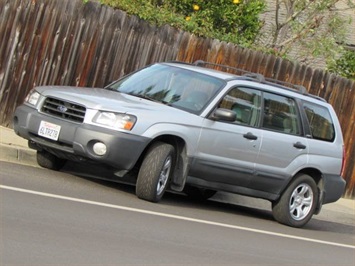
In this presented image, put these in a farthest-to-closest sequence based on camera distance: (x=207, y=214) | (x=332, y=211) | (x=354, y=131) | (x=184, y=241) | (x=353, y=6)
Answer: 1. (x=353, y=6)
2. (x=354, y=131)
3. (x=332, y=211)
4. (x=207, y=214)
5. (x=184, y=241)

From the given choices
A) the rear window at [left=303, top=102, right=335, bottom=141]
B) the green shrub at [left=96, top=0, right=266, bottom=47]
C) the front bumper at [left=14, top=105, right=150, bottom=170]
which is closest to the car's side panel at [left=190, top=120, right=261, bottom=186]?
the front bumper at [left=14, top=105, right=150, bottom=170]

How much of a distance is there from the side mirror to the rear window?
163cm

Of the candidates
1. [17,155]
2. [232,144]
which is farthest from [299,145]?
[17,155]

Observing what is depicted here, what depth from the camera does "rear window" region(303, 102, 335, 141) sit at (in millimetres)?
12469

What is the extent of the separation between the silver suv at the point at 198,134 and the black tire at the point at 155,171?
0.01m

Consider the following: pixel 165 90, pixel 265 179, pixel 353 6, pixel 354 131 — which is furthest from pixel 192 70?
pixel 353 6

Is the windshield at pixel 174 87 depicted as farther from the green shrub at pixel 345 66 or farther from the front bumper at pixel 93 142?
the green shrub at pixel 345 66

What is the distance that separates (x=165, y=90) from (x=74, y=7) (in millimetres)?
3341

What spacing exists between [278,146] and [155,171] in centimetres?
197

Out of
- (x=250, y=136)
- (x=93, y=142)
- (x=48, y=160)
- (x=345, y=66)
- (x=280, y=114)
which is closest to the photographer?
(x=93, y=142)

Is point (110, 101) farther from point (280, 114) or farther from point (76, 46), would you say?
point (76, 46)

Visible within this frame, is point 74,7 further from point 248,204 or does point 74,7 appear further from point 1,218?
point 1,218

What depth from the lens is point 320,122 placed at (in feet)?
41.4

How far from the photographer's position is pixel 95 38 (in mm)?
14406
